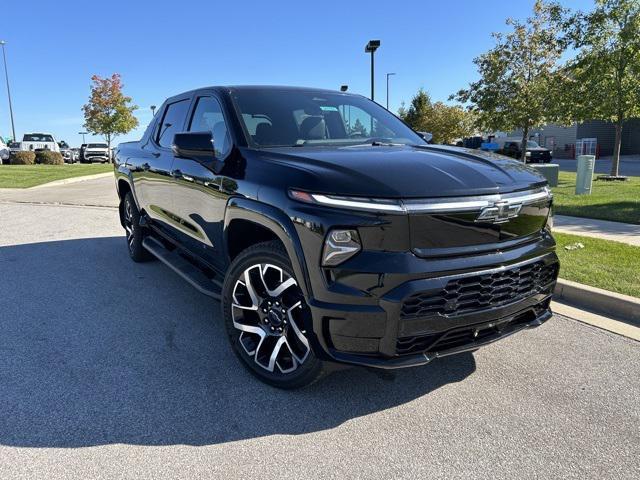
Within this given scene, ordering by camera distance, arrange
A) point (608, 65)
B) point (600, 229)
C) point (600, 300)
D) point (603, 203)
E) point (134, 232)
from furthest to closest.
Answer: point (608, 65) → point (603, 203) → point (600, 229) → point (134, 232) → point (600, 300)

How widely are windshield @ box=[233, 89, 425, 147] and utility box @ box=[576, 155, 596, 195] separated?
29.3 ft

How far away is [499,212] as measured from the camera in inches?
107

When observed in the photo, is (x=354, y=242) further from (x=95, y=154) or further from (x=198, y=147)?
(x=95, y=154)

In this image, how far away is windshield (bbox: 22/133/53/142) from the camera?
32.7 metres

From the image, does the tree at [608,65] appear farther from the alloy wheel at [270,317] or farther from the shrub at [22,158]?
the shrub at [22,158]

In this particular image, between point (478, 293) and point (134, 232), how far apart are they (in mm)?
4447

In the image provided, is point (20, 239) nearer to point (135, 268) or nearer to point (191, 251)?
point (135, 268)

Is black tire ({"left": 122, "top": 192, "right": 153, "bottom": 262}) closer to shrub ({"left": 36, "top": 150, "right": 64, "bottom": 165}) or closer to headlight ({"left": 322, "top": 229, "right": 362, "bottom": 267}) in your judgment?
headlight ({"left": 322, "top": 229, "right": 362, "bottom": 267})

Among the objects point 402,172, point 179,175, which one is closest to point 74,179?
point 179,175

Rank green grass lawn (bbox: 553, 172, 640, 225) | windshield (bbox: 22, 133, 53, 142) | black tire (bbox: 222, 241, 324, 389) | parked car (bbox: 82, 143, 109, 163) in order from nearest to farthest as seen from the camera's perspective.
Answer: black tire (bbox: 222, 241, 324, 389)
green grass lawn (bbox: 553, 172, 640, 225)
windshield (bbox: 22, 133, 53, 142)
parked car (bbox: 82, 143, 109, 163)

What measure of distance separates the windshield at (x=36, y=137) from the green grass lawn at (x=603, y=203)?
105 feet

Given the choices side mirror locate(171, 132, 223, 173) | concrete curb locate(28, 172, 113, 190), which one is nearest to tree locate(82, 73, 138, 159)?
concrete curb locate(28, 172, 113, 190)

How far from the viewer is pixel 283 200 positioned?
2730 mm

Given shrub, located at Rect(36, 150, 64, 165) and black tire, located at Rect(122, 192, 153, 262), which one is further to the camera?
shrub, located at Rect(36, 150, 64, 165)
